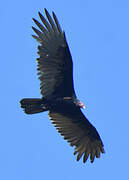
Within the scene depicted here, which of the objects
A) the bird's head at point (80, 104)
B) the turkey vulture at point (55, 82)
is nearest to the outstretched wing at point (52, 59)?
the turkey vulture at point (55, 82)

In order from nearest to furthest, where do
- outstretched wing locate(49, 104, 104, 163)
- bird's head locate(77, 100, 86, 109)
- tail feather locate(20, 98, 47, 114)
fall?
tail feather locate(20, 98, 47, 114) < bird's head locate(77, 100, 86, 109) < outstretched wing locate(49, 104, 104, 163)

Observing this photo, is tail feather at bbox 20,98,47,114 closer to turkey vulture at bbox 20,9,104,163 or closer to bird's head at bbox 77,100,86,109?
turkey vulture at bbox 20,9,104,163

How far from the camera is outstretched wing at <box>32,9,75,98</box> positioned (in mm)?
15172

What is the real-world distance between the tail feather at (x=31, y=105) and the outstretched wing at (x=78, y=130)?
1.98ft

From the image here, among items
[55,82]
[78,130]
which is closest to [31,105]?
[55,82]

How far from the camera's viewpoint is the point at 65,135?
15.9 metres

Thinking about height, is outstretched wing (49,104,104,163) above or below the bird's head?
below

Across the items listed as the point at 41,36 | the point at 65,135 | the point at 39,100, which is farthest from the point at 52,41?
the point at 65,135

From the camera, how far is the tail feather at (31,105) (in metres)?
15.0

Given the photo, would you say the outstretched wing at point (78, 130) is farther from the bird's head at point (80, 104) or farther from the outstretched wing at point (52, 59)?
the outstretched wing at point (52, 59)

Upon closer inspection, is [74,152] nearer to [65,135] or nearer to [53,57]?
[65,135]

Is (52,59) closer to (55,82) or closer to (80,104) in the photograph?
(55,82)

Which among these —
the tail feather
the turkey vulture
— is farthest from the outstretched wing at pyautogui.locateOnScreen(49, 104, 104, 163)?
the tail feather

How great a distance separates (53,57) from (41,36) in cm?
65
